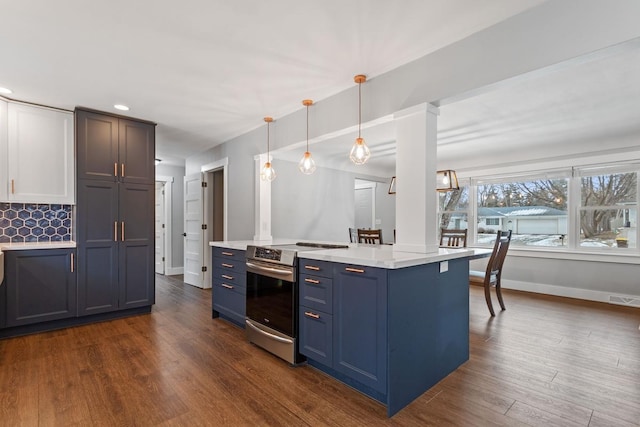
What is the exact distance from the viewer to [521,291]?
519 cm

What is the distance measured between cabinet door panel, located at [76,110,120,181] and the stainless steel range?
2084 millimetres

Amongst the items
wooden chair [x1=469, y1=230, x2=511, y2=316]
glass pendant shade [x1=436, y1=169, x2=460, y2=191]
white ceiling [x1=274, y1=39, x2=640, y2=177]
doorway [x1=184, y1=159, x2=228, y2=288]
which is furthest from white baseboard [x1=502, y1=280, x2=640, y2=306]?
doorway [x1=184, y1=159, x2=228, y2=288]

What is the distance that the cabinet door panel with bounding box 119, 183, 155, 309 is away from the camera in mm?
3721

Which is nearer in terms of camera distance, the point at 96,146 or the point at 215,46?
the point at 215,46

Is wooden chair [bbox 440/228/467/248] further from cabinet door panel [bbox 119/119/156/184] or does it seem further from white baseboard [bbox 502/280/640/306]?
cabinet door panel [bbox 119/119/156/184]

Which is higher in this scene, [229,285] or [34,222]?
[34,222]

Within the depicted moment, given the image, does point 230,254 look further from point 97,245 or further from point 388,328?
point 388,328

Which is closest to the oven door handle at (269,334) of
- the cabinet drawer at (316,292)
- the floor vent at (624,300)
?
the cabinet drawer at (316,292)

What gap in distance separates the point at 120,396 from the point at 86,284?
1957mm

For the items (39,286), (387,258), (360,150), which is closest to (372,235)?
(360,150)

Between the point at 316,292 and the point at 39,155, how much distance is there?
3419mm

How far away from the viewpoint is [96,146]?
3561 mm

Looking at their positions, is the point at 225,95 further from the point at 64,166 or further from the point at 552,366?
the point at 552,366

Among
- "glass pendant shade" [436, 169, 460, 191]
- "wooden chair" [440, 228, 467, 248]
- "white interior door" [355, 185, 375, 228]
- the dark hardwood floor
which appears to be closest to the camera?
the dark hardwood floor
